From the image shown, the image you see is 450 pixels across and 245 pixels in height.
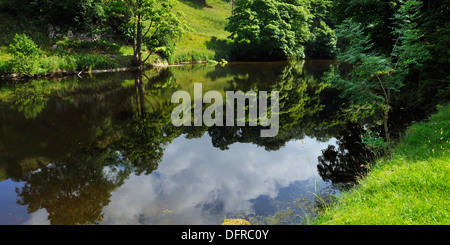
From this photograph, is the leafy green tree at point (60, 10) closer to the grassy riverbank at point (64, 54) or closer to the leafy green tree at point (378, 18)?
the grassy riverbank at point (64, 54)

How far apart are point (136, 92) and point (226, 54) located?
34.4 metres

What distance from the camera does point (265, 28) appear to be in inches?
1783

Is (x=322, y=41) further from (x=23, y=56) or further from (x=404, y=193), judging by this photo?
(x=404, y=193)

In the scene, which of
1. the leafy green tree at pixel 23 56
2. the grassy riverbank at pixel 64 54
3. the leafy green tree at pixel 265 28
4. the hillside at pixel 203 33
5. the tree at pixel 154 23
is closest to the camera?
the leafy green tree at pixel 23 56

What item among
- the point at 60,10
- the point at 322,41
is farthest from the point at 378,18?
the point at 322,41

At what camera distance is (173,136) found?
973 cm

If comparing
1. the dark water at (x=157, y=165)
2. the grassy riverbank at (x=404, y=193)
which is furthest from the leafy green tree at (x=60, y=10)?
the grassy riverbank at (x=404, y=193)

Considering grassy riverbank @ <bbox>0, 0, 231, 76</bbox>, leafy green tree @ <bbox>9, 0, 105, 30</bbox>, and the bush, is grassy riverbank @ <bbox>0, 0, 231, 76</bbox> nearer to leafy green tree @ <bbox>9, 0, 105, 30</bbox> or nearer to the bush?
the bush

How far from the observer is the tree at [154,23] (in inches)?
1123

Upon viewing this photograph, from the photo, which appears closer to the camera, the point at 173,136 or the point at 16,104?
the point at 173,136

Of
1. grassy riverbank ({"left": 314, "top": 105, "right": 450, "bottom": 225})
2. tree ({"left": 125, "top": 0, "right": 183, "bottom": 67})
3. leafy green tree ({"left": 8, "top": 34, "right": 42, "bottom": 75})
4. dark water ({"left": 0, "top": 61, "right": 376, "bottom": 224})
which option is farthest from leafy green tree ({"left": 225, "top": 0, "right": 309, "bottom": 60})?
grassy riverbank ({"left": 314, "top": 105, "right": 450, "bottom": 225})

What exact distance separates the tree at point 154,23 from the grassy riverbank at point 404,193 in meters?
28.5
